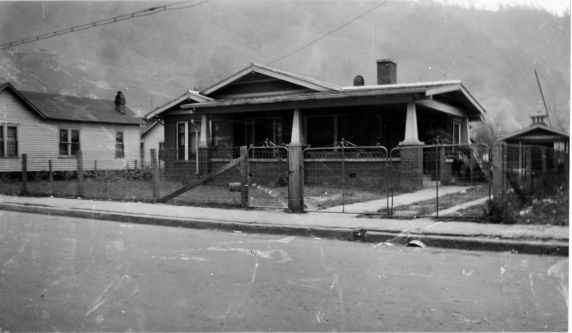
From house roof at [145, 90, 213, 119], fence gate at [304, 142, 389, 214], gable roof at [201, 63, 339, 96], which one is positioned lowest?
fence gate at [304, 142, 389, 214]

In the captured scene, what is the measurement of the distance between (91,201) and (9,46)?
19.9ft

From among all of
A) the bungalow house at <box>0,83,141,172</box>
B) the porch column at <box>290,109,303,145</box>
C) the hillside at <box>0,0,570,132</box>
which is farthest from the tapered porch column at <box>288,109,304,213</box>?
the bungalow house at <box>0,83,141,172</box>

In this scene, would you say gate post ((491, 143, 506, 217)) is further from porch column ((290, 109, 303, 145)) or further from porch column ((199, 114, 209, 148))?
porch column ((199, 114, 209, 148))

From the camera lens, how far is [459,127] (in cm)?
2141

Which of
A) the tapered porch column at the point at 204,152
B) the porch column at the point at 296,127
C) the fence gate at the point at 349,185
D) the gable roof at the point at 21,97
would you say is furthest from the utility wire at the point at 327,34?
the gable roof at the point at 21,97

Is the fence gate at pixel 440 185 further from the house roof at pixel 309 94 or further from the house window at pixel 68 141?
the house window at pixel 68 141

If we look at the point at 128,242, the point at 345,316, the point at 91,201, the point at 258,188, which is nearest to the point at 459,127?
the point at 258,188

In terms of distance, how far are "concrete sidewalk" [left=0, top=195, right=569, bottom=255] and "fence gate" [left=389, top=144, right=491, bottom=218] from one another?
0.89 meters

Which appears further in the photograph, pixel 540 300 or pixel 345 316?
pixel 540 300

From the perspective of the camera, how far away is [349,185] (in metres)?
15.6

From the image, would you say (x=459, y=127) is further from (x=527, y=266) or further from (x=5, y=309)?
(x=5, y=309)

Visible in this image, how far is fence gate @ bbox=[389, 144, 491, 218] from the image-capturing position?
30.8ft

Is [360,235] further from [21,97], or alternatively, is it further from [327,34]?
[21,97]

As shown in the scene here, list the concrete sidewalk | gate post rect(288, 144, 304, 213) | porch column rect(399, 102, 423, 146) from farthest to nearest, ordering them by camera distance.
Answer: porch column rect(399, 102, 423, 146) < gate post rect(288, 144, 304, 213) < the concrete sidewalk
